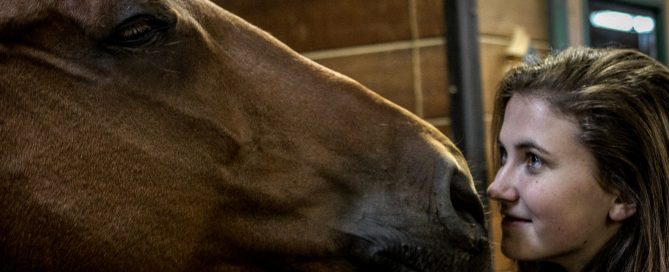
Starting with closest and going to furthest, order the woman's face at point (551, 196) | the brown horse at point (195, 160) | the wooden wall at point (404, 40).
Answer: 1. the brown horse at point (195, 160)
2. the woman's face at point (551, 196)
3. the wooden wall at point (404, 40)

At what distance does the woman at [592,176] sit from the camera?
1448 millimetres

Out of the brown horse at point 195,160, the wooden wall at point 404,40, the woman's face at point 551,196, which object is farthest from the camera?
the wooden wall at point 404,40

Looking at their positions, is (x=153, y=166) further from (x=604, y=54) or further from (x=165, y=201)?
(x=604, y=54)

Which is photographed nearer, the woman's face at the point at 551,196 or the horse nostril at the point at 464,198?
the horse nostril at the point at 464,198

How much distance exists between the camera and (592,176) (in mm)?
1458

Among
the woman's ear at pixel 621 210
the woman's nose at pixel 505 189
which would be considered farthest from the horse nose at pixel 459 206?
the woman's ear at pixel 621 210

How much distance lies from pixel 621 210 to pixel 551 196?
136mm

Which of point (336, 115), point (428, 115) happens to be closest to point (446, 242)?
point (336, 115)

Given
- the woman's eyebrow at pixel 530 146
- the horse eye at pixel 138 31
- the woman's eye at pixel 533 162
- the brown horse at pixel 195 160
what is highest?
the horse eye at pixel 138 31

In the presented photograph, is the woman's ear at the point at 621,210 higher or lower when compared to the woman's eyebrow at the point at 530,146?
lower

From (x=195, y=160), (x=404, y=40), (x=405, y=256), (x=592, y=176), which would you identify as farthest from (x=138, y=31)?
(x=404, y=40)

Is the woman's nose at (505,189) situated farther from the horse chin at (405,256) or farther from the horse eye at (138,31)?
the horse eye at (138,31)

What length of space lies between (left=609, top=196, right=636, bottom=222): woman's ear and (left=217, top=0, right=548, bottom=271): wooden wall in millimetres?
913

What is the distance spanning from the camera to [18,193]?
1204 millimetres
